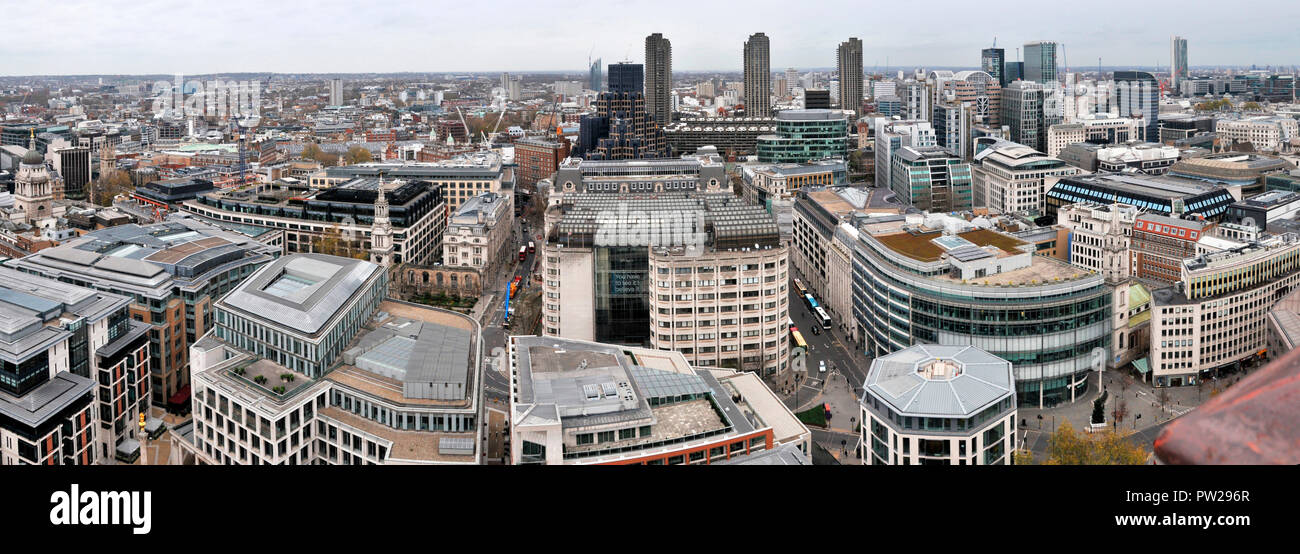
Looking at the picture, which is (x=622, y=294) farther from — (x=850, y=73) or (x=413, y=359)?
(x=850, y=73)

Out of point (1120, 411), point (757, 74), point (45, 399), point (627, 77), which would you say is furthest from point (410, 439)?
point (757, 74)

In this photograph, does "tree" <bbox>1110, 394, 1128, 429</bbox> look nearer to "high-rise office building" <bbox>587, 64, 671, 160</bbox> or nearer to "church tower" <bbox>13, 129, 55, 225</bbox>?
Answer: "high-rise office building" <bbox>587, 64, 671, 160</bbox>
